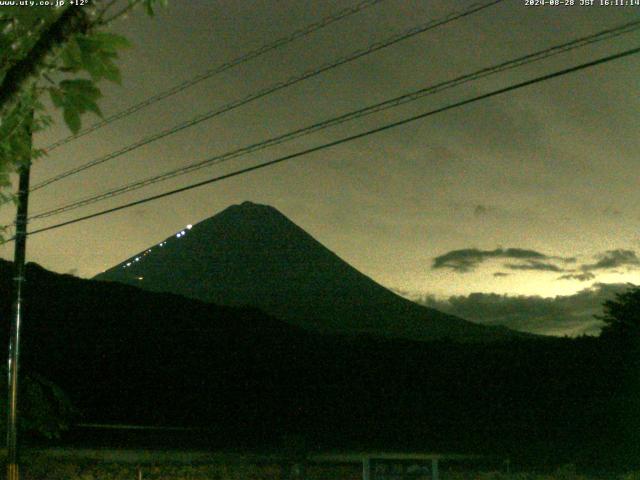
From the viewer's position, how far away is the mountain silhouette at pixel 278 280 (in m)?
134

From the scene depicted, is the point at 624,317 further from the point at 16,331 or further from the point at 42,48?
the point at 42,48

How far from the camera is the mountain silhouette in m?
134

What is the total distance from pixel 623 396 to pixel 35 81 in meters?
32.8

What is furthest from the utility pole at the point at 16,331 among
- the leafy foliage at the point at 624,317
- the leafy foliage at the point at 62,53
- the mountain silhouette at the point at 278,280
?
the mountain silhouette at the point at 278,280

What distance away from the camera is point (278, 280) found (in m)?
158

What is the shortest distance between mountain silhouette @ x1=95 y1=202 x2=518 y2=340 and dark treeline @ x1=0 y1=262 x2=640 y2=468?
6252cm

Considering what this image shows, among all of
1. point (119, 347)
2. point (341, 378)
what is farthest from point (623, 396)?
point (119, 347)

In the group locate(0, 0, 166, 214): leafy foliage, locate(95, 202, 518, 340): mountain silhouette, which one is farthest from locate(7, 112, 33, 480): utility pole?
locate(95, 202, 518, 340): mountain silhouette

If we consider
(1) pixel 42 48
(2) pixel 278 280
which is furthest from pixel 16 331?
(2) pixel 278 280

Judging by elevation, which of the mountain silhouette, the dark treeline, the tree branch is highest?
the mountain silhouette

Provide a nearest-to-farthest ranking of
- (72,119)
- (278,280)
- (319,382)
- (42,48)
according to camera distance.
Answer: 1. (42,48)
2. (72,119)
3. (319,382)
4. (278,280)

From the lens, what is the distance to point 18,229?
1413 centimetres

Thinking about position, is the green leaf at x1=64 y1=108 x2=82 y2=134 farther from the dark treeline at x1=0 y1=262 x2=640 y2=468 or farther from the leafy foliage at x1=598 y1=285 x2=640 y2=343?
the leafy foliage at x1=598 y1=285 x2=640 y2=343

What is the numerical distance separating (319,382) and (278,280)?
110 meters
